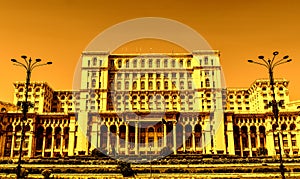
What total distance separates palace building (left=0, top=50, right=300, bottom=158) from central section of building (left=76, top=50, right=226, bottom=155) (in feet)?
0.89

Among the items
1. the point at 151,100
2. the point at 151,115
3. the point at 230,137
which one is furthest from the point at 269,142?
the point at 151,100

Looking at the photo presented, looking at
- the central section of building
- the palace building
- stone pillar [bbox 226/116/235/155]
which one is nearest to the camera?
stone pillar [bbox 226/116/235/155]

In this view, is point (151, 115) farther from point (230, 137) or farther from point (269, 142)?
point (269, 142)

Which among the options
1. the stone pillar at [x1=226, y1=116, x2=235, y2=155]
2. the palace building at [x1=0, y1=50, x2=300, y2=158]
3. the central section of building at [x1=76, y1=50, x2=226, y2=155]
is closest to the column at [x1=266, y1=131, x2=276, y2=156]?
the palace building at [x1=0, y1=50, x2=300, y2=158]

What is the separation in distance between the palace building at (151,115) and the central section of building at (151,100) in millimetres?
270

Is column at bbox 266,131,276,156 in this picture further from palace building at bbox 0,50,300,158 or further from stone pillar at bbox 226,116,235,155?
stone pillar at bbox 226,116,235,155

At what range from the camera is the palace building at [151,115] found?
277ft

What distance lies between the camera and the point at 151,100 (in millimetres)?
102938

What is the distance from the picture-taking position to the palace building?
277 feet

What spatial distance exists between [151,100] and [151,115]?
1766cm

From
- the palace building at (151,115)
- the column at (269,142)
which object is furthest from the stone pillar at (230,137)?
the column at (269,142)

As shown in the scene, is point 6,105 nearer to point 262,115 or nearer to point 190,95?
point 190,95

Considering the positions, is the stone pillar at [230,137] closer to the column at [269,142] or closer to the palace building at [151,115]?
the palace building at [151,115]

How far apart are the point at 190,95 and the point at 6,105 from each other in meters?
65.5
